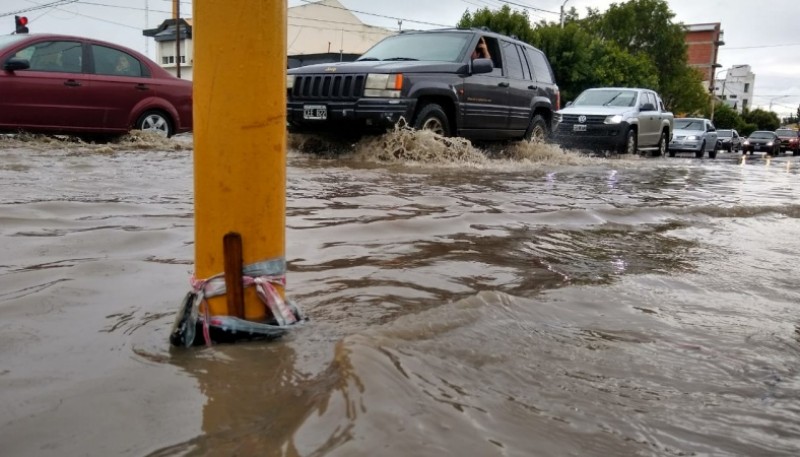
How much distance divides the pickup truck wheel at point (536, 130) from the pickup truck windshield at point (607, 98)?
5.05 meters

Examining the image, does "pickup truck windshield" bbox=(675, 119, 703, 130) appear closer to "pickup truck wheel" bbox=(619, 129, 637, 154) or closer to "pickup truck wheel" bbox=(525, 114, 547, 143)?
"pickup truck wheel" bbox=(619, 129, 637, 154)

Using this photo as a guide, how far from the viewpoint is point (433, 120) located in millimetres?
8016

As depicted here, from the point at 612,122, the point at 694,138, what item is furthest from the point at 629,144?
the point at 694,138

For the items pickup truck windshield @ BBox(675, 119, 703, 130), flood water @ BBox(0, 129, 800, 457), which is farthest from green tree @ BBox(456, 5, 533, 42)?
flood water @ BBox(0, 129, 800, 457)

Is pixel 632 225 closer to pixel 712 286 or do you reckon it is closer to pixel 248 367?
pixel 712 286

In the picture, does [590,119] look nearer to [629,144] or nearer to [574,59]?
[629,144]

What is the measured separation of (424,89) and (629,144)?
831 centimetres

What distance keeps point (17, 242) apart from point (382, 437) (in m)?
2.36

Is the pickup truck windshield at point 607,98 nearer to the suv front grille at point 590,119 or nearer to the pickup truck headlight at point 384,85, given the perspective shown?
the suv front grille at point 590,119

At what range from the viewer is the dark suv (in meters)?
7.49

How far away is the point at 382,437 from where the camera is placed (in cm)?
138

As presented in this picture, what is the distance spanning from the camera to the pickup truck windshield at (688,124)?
927 inches

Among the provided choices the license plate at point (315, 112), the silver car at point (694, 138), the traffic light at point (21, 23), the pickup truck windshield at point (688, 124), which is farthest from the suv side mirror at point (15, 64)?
the pickup truck windshield at point (688, 124)

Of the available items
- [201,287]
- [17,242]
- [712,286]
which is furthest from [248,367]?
[712,286]
